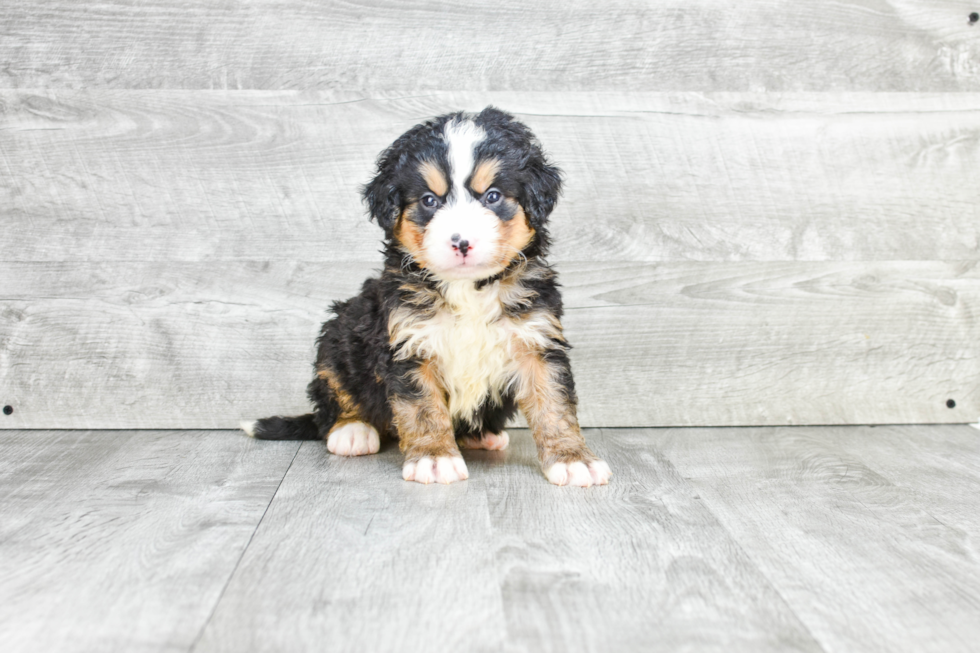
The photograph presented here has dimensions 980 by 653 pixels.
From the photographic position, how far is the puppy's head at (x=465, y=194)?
216cm

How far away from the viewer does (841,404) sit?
3.29 m

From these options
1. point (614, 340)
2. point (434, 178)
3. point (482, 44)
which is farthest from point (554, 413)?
point (482, 44)

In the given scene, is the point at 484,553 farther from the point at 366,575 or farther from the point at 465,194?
the point at 465,194

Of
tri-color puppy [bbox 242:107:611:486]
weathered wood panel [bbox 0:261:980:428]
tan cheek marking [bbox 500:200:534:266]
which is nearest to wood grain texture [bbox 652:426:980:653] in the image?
weathered wood panel [bbox 0:261:980:428]

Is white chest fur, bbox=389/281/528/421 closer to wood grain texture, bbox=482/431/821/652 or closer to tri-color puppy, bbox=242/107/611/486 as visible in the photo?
tri-color puppy, bbox=242/107/611/486

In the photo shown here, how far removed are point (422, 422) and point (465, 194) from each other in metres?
0.67

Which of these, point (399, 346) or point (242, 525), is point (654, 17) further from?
point (242, 525)

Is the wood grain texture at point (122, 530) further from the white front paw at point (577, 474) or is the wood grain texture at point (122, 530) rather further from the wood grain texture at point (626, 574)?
the white front paw at point (577, 474)

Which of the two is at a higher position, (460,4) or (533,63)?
(460,4)

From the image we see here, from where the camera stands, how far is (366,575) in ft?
5.65

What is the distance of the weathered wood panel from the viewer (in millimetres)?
3068

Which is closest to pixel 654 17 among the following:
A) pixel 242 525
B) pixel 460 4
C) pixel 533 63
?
pixel 533 63

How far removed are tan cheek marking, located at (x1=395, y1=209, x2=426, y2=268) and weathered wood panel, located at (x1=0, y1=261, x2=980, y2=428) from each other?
78cm

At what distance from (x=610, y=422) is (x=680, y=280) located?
1.98 ft
